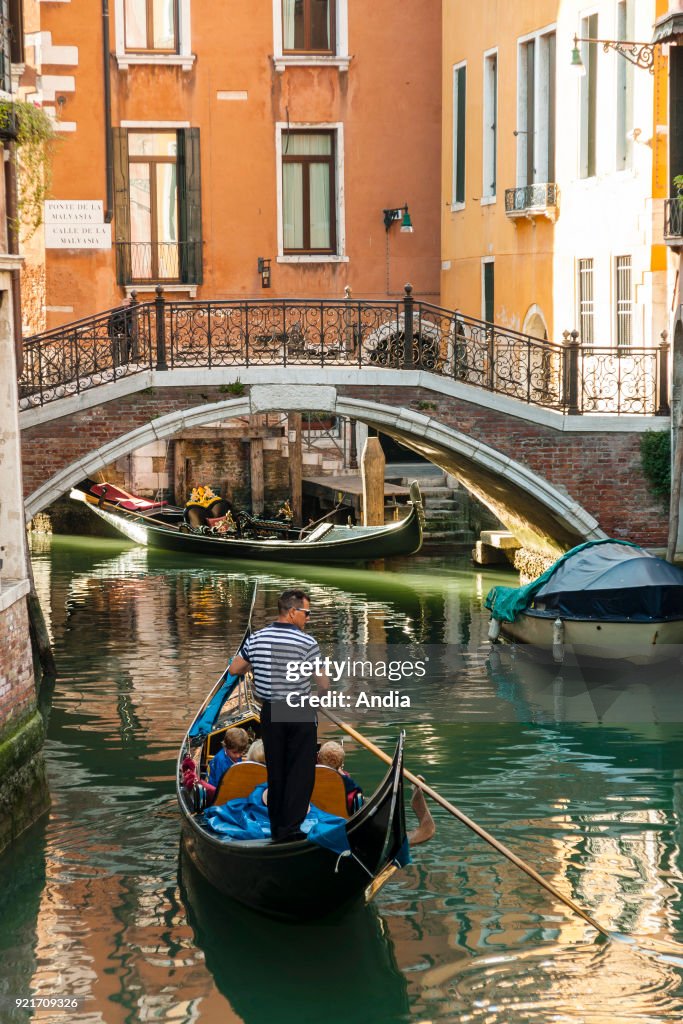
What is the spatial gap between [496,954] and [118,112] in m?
9.50

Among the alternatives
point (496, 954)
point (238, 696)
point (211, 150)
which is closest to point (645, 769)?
point (238, 696)

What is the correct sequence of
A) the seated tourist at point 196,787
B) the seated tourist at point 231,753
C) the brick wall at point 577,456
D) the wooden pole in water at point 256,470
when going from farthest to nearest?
the wooden pole in water at point 256,470 → the brick wall at point 577,456 → the seated tourist at point 231,753 → the seated tourist at point 196,787

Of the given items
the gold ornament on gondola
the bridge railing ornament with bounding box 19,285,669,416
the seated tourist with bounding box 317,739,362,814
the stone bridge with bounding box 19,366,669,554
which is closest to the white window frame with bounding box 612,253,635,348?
the bridge railing ornament with bounding box 19,285,669,416

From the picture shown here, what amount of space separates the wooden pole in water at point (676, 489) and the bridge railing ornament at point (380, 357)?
278 millimetres

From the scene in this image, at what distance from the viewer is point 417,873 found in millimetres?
6203

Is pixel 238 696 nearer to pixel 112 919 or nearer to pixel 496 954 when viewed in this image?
pixel 112 919

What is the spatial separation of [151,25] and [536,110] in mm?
3359

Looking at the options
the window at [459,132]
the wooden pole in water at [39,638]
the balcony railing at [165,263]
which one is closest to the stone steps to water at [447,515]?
the window at [459,132]

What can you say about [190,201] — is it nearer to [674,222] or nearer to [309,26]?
[309,26]

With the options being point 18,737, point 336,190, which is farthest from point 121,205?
point 18,737

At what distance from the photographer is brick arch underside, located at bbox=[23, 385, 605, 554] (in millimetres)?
10586

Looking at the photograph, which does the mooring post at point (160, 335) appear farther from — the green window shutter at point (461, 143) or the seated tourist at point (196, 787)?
the seated tourist at point (196, 787)

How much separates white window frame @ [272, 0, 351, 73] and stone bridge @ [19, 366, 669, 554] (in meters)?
3.91

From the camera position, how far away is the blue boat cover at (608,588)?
367 inches
